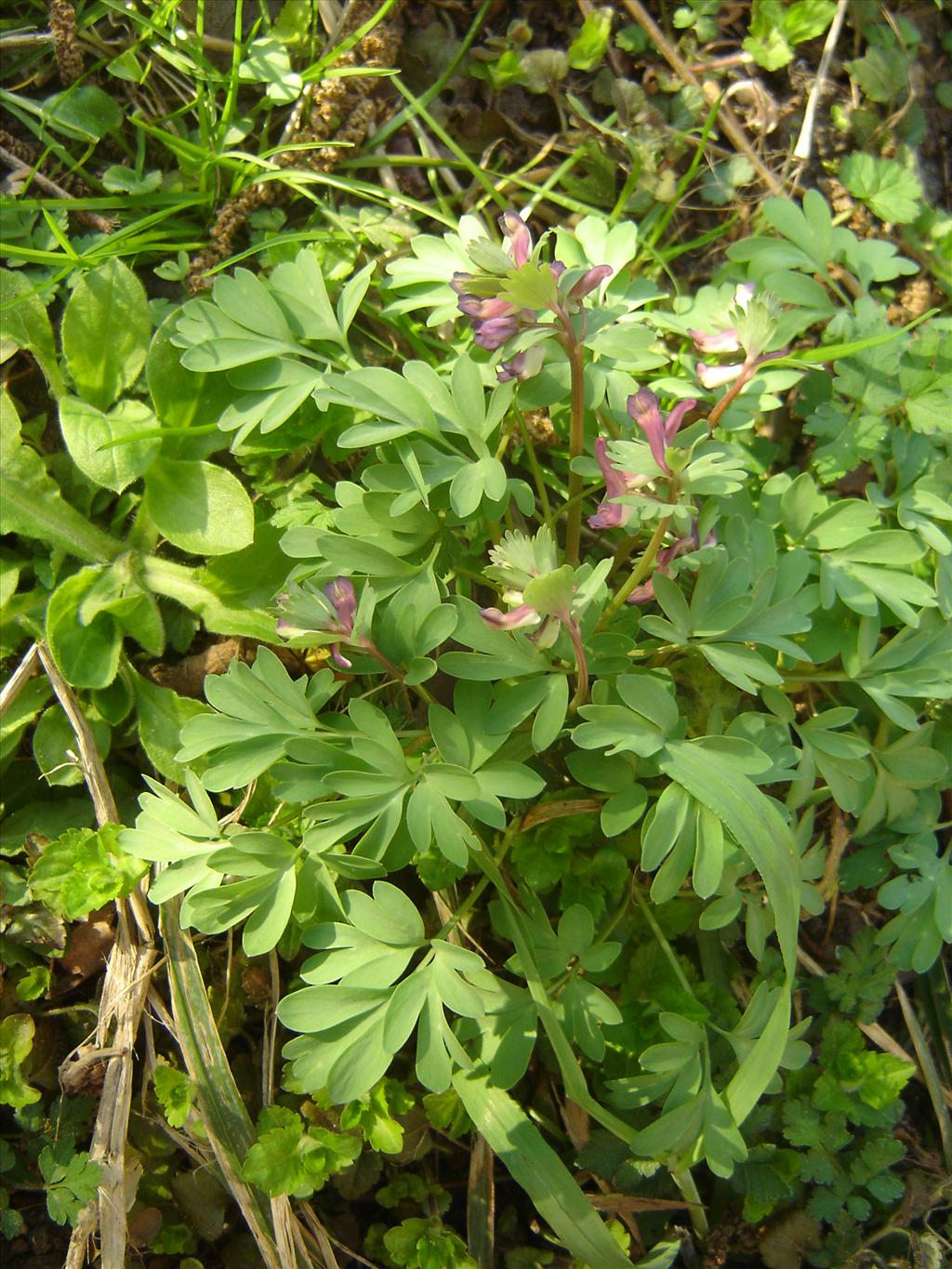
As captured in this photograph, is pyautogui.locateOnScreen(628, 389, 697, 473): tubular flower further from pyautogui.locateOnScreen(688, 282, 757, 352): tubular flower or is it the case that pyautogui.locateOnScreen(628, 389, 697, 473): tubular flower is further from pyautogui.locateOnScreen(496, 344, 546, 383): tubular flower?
pyautogui.locateOnScreen(688, 282, 757, 352): tubular flower

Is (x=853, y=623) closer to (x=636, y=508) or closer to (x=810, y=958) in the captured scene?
(x=636, y=508)

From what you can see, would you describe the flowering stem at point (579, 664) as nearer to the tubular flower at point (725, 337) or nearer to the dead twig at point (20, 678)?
the tubular flower at point (725, 337)

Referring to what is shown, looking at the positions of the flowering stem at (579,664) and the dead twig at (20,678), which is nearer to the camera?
the flowering stem at (579,664)

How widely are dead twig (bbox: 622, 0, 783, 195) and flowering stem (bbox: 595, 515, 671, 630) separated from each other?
1313 millimetres

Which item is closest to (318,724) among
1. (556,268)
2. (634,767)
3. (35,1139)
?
(634,767)

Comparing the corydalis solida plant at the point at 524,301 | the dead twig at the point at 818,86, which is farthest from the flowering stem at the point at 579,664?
the dead twig at the point at 818,86

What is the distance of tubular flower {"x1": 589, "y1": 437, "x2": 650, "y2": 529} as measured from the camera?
149 centimetres

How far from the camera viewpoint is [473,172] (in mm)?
2186

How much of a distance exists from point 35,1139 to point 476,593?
1313mm

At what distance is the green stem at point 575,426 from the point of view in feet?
5.00

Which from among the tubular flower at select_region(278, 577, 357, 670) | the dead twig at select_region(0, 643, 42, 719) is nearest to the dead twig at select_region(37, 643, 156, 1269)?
the dead twig at select_region(0, 643, 42, 719)

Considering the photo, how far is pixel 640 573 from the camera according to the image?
158 cm

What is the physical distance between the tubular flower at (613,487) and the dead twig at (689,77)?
1298 millimetres

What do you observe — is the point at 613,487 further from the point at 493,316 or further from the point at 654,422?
the point at 493,316
